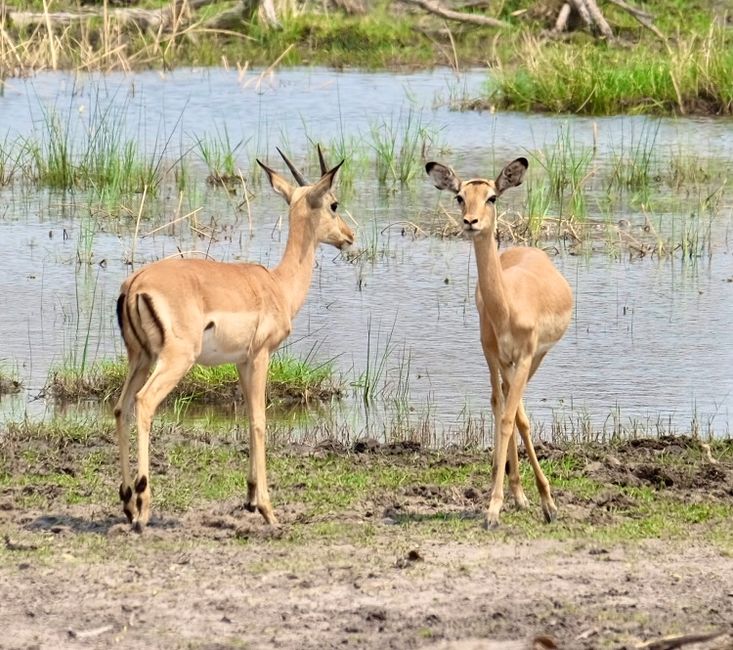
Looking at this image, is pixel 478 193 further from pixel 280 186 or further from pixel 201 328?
pixel 201 328

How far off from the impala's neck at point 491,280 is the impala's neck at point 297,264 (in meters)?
0.80

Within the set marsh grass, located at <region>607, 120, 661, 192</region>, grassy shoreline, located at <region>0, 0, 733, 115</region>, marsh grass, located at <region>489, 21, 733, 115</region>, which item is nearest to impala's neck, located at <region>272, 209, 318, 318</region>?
marsh grass, located at <region>607, 120, 661, 192</region>

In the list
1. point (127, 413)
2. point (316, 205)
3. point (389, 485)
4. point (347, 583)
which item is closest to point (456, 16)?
point (316, 205)

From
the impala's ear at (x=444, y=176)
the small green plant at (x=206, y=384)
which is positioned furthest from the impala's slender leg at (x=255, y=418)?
the small green plant at (x=206, y=384)

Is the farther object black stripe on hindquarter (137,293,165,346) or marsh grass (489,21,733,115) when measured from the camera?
marsh grass (489,21,733,115)

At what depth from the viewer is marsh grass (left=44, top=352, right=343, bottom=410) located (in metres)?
8.52

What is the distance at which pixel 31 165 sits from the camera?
14.8m

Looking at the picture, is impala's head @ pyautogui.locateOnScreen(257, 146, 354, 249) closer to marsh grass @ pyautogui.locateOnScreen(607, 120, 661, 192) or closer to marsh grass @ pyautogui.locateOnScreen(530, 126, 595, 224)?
marsh grass @ pyautogui.locateOnScreen(530, 126, 595, 224)

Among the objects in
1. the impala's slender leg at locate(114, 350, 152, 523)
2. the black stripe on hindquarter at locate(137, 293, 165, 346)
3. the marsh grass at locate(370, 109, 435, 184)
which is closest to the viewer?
the black stripe on hindquarter at locate(137, 293, 165, 346)

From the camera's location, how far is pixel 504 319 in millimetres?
6348

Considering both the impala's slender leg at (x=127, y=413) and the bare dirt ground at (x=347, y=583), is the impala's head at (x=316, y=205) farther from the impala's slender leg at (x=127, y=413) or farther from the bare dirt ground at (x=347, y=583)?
the bare dirt ground at (x=347, y=583)

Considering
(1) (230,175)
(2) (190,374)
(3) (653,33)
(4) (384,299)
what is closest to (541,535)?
(2) (190,374)

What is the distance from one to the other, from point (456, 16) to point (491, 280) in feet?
59.5

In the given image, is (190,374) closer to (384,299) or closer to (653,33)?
(384,299)
